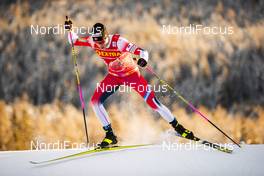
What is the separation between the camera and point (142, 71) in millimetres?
3410

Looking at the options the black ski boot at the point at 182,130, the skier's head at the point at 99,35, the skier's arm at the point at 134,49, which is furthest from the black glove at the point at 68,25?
the black ski boot at the point at 182,130

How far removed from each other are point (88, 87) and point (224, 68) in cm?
128

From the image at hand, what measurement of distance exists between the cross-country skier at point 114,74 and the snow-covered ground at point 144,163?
22cm

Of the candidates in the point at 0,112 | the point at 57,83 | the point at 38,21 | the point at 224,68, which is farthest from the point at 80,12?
the point at 224,68

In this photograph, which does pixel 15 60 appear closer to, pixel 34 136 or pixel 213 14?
pixel 34 136

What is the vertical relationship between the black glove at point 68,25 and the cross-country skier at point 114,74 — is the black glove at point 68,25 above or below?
above

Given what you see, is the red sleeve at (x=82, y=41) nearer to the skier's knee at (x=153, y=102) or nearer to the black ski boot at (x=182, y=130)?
the skier's knee at (x=153, y=102)

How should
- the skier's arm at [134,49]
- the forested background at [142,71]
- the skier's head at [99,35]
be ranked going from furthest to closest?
the forested background at [142,71]
the skier's head at [99,35]
the skier's arm at [134,49]

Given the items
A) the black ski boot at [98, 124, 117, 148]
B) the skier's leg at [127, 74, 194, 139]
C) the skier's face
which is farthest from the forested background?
the skier's face

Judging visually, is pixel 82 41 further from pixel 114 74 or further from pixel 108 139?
pixel 108 139

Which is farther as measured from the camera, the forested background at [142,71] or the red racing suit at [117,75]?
the forested background at [142,71]

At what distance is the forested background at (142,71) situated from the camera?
133 inches

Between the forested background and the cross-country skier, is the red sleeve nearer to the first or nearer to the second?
the cross-country skier

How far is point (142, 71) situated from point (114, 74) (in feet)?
1.32
